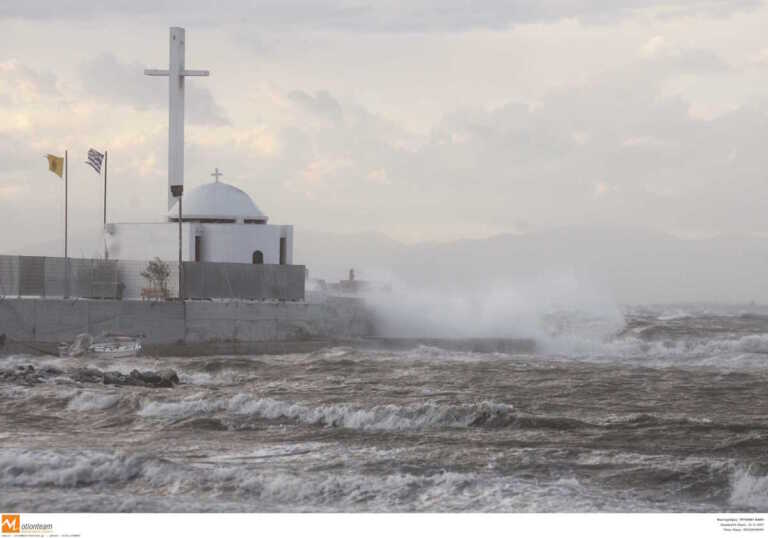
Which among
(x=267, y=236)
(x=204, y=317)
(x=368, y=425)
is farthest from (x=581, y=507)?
(x=267, y=236)

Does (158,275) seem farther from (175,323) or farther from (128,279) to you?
(175,323)

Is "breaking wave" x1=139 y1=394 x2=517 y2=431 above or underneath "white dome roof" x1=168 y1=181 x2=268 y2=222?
underneath

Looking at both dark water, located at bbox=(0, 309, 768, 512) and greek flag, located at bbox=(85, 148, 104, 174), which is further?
greek flag, located at bbox=(85, 148, 104, 174)

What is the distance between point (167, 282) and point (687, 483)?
2445 centimetres

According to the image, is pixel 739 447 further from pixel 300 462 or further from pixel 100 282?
pixel 100 282

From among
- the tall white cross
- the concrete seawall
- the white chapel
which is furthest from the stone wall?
the tall white cross

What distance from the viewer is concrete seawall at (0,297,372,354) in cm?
3175
